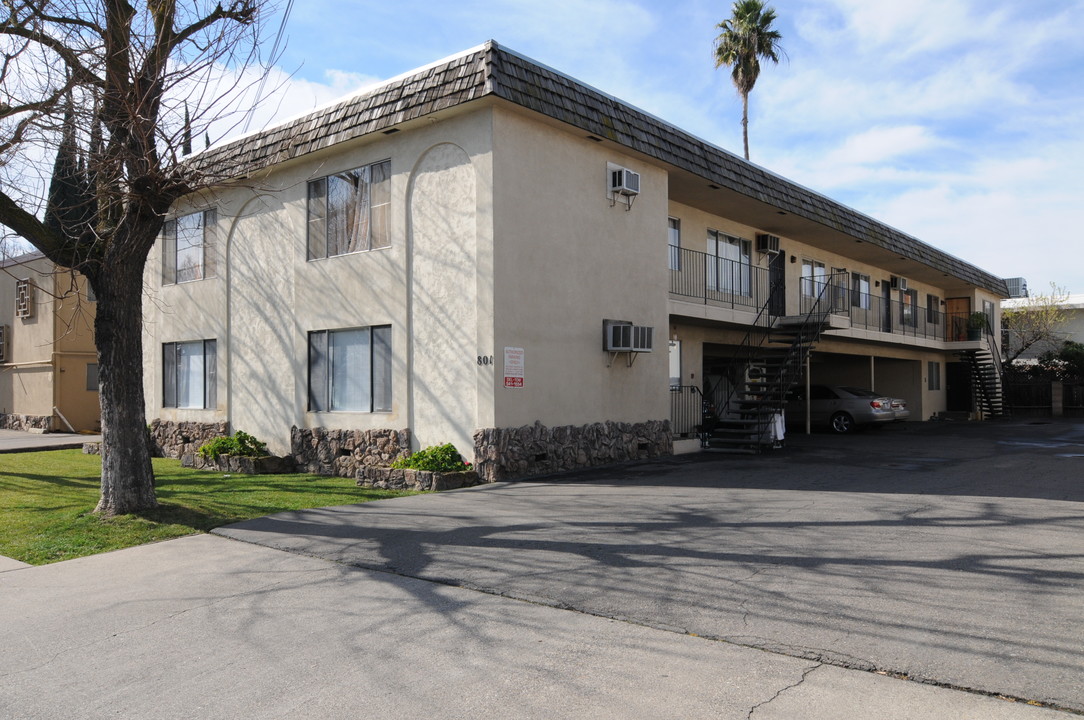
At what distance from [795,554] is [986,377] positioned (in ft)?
89.3

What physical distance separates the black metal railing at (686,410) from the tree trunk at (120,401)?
9.92 metres

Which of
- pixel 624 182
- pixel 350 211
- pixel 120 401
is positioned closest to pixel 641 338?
pixel 624 182

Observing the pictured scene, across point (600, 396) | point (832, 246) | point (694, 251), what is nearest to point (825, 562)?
point (600, 396)

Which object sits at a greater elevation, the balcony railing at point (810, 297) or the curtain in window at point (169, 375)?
the balcony railing at point (810, 297)

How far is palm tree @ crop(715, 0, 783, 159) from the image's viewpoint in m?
32.3

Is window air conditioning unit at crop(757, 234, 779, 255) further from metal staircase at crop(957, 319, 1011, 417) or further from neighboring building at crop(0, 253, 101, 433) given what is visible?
neighboring building at crop(0, 253, 101, 433)

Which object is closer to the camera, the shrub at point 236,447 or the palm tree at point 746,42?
the shrub at point 236,447

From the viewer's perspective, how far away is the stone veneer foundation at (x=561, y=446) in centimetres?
1191

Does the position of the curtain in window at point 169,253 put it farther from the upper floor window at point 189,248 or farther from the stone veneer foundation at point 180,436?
the stone veneer foundation at point 180,436

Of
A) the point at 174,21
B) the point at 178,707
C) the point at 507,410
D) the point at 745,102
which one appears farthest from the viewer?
the point at 745,102

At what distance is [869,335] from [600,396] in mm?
12680

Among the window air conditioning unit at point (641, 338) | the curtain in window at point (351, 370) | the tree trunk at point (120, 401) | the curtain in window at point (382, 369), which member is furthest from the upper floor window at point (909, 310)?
the tree trunk at point (120, 401)

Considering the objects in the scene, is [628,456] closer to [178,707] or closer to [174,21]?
[174,21]

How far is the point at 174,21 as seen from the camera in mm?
8844
